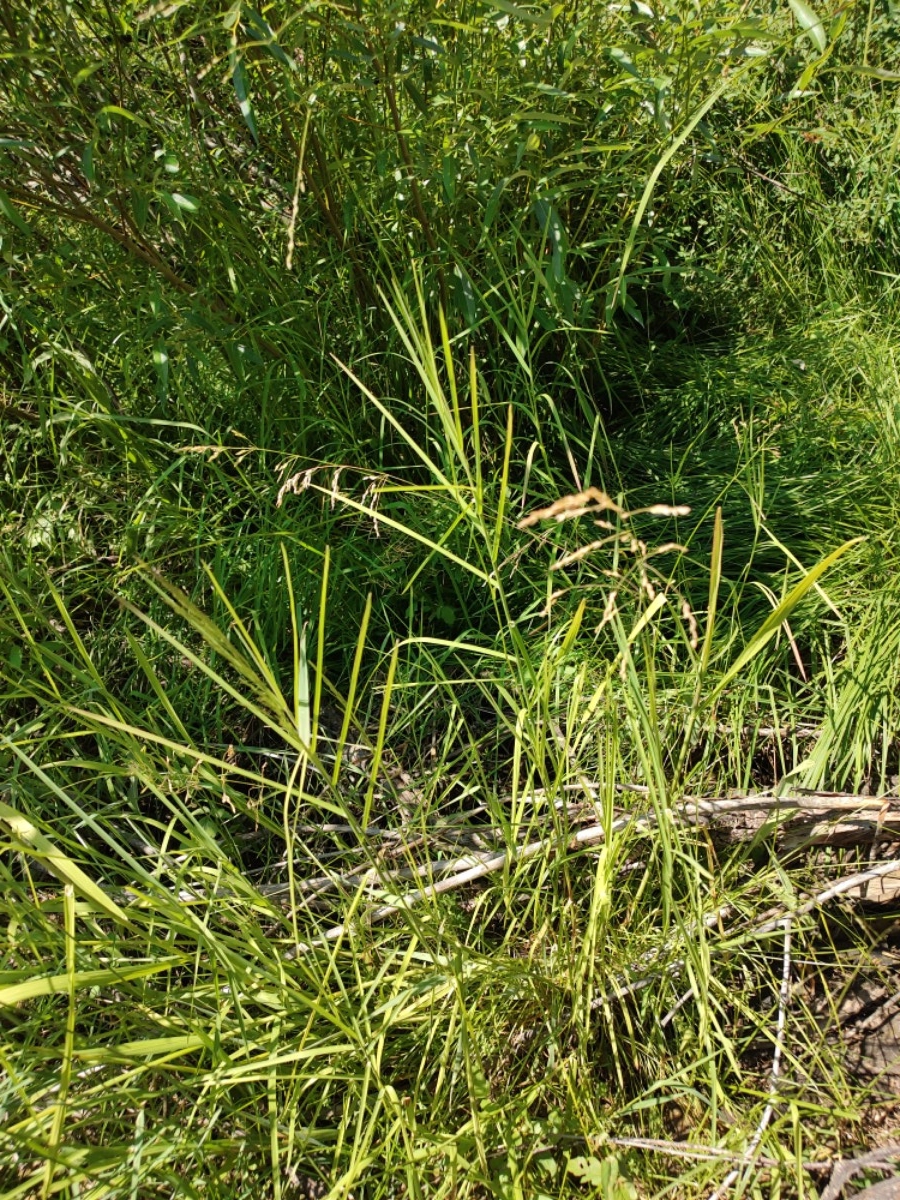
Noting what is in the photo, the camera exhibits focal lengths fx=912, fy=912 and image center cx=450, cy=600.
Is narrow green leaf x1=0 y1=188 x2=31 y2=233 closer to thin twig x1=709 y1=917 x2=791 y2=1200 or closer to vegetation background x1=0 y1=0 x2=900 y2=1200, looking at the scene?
vegetation background x1=0 y1=0 x2=900 y2=1200

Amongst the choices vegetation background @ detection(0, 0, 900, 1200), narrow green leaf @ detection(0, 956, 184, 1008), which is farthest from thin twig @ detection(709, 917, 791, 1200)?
narrow green leaf @ detection(0, 956, 184, 1008)

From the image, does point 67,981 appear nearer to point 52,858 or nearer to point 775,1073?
point 52,858

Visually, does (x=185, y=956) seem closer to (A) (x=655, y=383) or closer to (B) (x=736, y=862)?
(B) (x=736, y=862)

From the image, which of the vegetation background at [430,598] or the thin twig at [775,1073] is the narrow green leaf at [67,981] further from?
the thin twig at [775,1073]

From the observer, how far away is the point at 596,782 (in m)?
1.56

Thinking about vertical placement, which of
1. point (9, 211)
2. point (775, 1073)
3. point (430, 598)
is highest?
point (9, 211)

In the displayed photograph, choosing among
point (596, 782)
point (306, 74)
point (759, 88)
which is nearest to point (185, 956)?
point (596, 782)

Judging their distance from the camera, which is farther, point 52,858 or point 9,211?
point 9,211

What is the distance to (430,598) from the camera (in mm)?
1890

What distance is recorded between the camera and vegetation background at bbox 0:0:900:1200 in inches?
48.6

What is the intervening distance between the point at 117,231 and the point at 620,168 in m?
1.04

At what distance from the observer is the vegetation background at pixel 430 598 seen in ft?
4.05

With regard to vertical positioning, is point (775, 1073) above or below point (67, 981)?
below

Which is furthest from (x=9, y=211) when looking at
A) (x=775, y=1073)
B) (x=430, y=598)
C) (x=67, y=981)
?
(x=775, y=1073)
